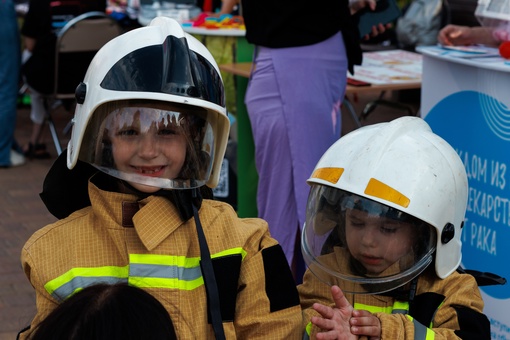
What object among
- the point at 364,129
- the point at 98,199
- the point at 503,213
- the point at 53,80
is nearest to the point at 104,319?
the point at 98,199

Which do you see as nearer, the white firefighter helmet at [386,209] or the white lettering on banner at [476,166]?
the white firefighter helmet at [386,209]

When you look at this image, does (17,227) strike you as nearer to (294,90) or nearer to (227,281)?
(294,90)

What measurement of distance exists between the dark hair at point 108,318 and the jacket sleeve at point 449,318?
26.4 inches

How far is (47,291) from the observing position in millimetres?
2258

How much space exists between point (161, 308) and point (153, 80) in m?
0.60

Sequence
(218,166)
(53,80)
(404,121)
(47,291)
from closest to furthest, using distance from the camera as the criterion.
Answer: (47,291)
(218,166)
(404,121)
(53,80)

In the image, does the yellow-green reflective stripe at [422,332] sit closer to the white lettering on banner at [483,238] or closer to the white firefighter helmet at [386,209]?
the white firefighter helmet at [386,209]

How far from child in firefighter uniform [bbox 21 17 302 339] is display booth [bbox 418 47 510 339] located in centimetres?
137

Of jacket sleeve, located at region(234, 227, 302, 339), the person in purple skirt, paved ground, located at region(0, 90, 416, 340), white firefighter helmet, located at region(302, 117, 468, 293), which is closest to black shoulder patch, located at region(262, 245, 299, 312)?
jacket sleeve, located at region(234, 227, 302, 339)

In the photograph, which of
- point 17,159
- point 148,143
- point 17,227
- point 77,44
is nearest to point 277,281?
point 148,143

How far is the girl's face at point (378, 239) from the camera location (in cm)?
254

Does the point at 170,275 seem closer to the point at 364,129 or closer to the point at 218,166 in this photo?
the point at 218,166

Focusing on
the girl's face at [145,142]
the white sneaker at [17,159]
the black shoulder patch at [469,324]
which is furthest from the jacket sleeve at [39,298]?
the white sneaker at [17,159]

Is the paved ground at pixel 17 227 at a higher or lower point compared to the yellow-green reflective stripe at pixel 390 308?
lower
